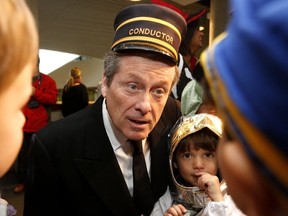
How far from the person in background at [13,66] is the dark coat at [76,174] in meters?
0.56

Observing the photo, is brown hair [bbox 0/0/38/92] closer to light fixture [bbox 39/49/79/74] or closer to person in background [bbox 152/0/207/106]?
person in background [bbox 152/0/207/106]

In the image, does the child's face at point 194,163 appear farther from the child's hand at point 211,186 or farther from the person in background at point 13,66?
the person in background at point 13,66

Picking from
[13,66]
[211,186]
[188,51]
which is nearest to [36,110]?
[188,51]

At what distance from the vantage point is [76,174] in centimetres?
117

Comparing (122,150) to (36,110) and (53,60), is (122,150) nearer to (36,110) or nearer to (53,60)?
(36,110)

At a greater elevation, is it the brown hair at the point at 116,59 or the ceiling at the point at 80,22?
the brown hair at the point at 116,59

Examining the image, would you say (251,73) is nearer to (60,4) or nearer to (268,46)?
(268,46)

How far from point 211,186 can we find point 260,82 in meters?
0.89

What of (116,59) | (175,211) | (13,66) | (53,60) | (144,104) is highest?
(13,66)

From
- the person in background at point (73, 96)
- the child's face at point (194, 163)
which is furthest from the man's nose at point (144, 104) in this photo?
the person in background at point (73, 96)

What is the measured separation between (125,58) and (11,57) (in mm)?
683

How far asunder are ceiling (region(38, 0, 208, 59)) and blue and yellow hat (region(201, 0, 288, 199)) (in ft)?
14.7

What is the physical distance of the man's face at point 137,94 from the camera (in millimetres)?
1136

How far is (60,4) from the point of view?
4781 mm
